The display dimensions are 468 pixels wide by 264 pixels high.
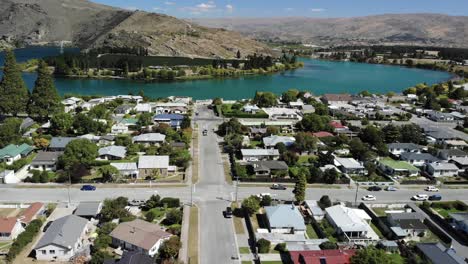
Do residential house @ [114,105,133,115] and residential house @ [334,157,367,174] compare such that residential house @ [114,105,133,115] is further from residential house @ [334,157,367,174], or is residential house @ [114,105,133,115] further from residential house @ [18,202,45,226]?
residential house @ [334,157,367,174]

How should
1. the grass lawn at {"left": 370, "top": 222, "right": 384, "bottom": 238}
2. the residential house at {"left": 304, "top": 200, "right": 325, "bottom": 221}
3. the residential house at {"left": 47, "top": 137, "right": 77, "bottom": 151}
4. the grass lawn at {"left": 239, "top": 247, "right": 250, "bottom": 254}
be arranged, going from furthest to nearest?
the residential house at {"left": 47, "top": 137, "right": 77, "bottom": 151} < the residential house at {"left": 304, "top": 200, "right": 325, "bottom": 221} < the grass lawn at {"left": 370, "top": 222, "right": 384, "bottom": 238} < the grass lawn at {"left": 239, "top": 247, "right": 250, "bottom": 254}

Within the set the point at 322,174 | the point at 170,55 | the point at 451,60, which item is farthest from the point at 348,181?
the point at 451,60

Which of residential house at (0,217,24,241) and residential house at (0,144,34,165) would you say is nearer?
residential house at (0,217,24,241)

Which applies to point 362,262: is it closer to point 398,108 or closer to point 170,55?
point 398,108

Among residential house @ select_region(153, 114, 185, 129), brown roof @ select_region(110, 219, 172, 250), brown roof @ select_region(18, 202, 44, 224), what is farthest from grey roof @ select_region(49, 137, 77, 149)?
brown roof @ select_region(110, 219, 172, 250)

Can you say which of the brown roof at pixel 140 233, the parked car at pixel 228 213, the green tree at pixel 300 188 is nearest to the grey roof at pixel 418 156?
the green tree at pixel 300 188

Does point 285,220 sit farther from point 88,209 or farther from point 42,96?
point 42,96
